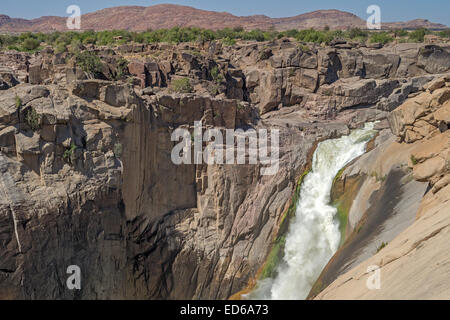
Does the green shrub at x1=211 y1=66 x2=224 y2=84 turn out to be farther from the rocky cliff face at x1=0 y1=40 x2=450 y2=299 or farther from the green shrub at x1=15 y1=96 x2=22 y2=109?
the green shrub at x1=15 y1=96 x2=22 y2=109

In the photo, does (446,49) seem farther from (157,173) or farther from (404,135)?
(157,173)

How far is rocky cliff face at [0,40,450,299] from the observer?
15.6 meters

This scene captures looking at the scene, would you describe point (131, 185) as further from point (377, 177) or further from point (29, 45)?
point (29, 45)

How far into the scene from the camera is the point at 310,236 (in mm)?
21391

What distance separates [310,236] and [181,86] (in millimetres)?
13250

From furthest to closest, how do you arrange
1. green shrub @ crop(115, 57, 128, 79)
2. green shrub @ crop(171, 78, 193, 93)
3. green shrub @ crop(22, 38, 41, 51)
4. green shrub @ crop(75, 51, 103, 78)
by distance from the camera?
green shrub @ crop(22, 38, 41, 51) → green shrub @ crop(171, 78, 193, 93) → green shrub @ crop(115, 57, 128, 79) → green shrub @ crop(75, 51, 103, 78)

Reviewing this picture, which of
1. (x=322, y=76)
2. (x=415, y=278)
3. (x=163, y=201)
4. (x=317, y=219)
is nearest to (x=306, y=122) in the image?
(x=322, y=76)

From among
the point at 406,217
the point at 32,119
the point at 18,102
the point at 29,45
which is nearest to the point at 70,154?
the point at 32,119

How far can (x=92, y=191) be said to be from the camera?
17.1 meters

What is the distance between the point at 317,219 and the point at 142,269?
9.55m

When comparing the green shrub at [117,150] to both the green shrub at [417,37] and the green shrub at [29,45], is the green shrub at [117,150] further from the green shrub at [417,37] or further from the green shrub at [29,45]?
the green shrub at [417,37]

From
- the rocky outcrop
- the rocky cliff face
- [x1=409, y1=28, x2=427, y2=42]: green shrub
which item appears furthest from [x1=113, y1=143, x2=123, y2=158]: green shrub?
[x1=409, y1=28, x2=427, y2=42]: green shrub

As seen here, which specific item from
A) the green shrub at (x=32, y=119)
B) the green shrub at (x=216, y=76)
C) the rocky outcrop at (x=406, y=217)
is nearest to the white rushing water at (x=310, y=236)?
the rocky outcrop at (x=406, y=217)

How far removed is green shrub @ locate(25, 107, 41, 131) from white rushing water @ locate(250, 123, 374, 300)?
13.0 meters
